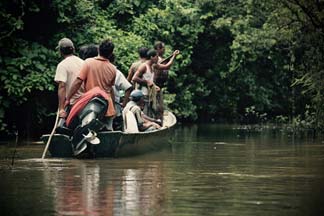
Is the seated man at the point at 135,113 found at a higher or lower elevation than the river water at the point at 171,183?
higher

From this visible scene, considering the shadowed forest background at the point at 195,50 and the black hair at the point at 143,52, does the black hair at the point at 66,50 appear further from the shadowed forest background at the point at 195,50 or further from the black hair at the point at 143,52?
the shadowed forest background at the point at 195,50

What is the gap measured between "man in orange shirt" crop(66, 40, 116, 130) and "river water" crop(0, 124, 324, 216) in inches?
43.0

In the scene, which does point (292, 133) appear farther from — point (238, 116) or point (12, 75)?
point (238, 116)

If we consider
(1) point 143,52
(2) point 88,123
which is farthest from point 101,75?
(1) point 143,52

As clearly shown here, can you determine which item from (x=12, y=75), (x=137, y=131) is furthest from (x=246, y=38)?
(x=137, y=131)

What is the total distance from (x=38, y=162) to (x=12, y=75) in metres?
7.18

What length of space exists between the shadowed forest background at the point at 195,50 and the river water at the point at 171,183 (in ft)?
12.9

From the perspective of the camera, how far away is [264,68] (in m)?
40.5

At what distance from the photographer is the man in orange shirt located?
18.6 metres

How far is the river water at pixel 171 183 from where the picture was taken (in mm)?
10477

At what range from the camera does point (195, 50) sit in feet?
A: 133

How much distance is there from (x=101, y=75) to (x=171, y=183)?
5.93m

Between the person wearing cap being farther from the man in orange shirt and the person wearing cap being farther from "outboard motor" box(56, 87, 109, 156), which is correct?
"outboard motor" box(56, 87, 109, 156)

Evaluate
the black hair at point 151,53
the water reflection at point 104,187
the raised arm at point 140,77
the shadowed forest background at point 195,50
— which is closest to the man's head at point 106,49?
the water reflection at point 104,187
